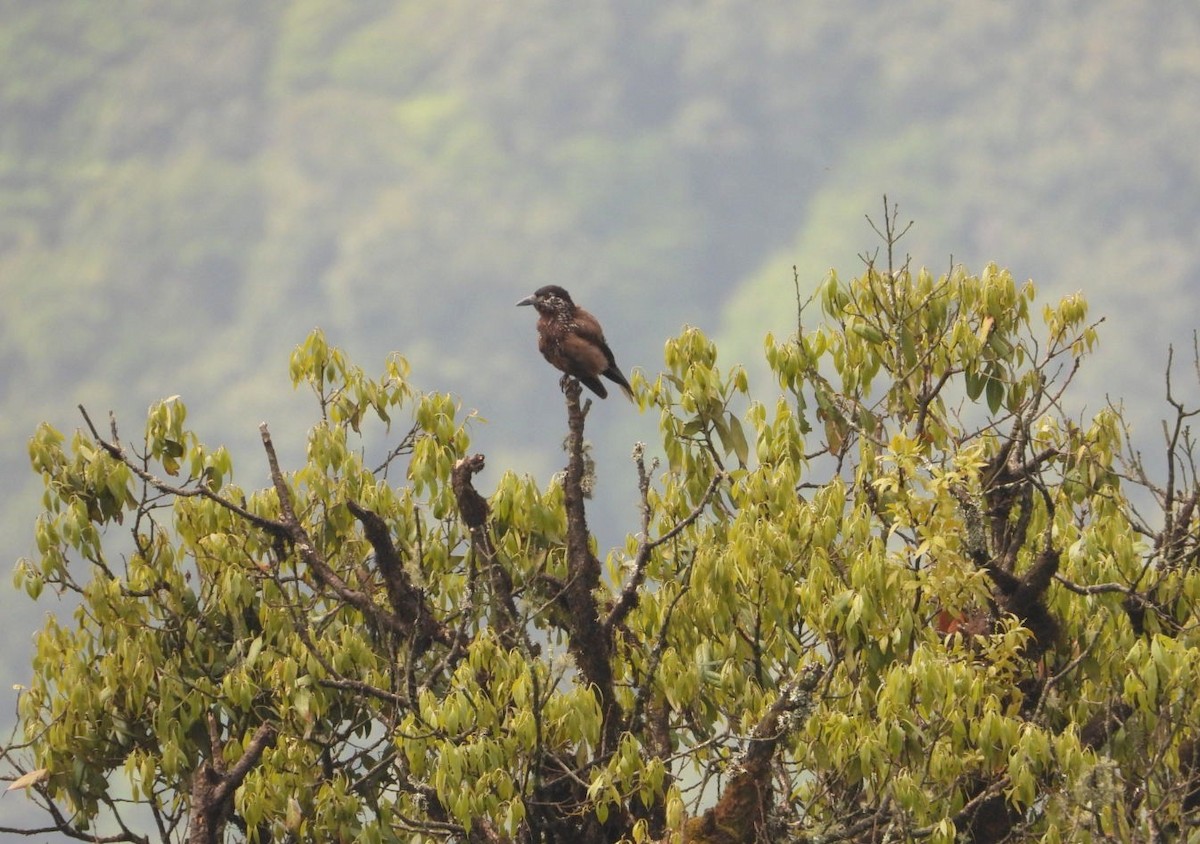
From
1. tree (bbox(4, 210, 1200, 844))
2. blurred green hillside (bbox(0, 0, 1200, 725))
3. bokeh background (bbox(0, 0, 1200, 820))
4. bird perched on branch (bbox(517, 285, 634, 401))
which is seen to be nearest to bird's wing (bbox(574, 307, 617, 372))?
bird perched on branch (bbox(517, 285, 634, 401))

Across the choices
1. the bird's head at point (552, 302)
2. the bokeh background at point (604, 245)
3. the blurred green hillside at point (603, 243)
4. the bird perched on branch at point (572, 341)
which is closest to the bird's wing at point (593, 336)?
the bird perched on branch at point (572, 341)

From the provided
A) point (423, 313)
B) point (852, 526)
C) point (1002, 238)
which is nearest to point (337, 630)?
point (852, 526)

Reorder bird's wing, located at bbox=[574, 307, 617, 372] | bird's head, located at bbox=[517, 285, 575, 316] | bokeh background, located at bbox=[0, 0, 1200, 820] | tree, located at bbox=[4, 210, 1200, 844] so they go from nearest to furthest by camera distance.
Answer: tree, located at bbox=[4, 210, 1200, 844]
bird's wing, located at bbox=[574, 307, 617, 372]
bird's head, located at bbox=[517, 285, 575, 316]
bokeh background, located at bbox=[0, 0, 1200, 820]

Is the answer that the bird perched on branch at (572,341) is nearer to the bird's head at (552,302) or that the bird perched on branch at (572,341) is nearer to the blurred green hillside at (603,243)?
the bird's head at (552,302)

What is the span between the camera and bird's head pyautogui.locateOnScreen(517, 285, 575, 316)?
14070 millimetres

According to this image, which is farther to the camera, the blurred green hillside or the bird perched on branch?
the blurred green hillside

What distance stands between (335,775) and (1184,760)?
4.83 meters

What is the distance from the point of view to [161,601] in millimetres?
11570

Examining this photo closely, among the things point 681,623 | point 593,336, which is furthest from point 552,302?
point 681,623

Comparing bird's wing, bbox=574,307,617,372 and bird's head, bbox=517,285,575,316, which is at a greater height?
bird's head, bbox=517,285,575,316

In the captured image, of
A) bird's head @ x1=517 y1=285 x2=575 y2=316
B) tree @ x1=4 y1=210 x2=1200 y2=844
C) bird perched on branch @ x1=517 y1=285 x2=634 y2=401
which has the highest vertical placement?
bird's head @ x1=517 y1=285 x2=575 y2=316

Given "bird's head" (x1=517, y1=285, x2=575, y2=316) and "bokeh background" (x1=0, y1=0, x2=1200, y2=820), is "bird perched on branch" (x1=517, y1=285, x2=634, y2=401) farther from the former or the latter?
"bokeh background" (x1=0, y1=0, x2=1200, y2=820)

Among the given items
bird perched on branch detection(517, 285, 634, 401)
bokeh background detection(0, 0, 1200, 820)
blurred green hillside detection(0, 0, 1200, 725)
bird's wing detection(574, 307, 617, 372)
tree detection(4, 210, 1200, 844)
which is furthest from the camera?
blurred green hillside detection(0, 0, 1200, 725)

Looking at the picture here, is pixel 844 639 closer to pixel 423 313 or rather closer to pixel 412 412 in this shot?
pixel 412 412
